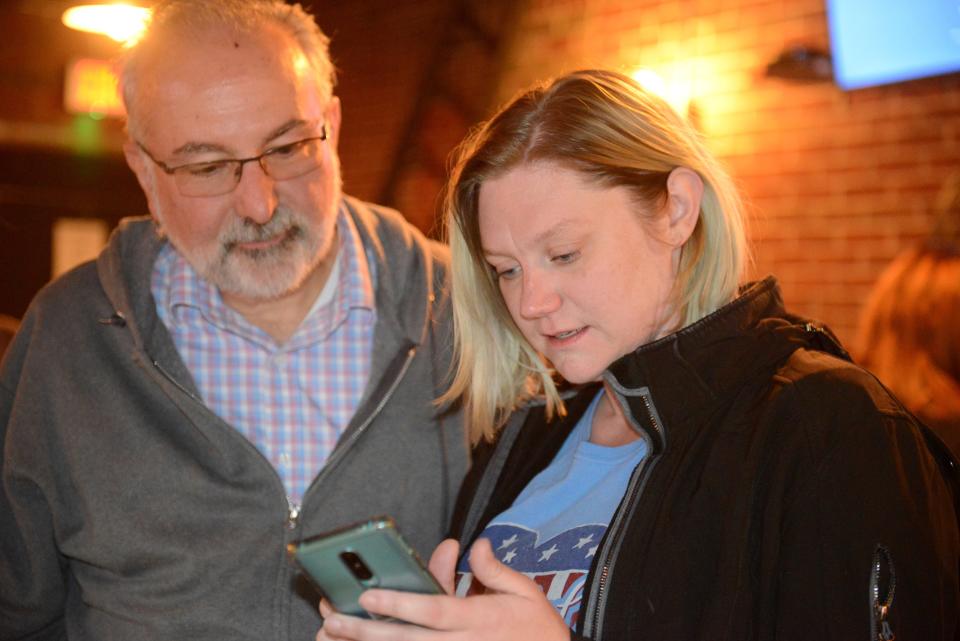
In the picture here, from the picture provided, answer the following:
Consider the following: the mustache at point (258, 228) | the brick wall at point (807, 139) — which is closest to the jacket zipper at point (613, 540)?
the mustache at point (258, 228)

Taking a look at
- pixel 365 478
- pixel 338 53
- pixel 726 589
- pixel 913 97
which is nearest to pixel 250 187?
pixel 365 478

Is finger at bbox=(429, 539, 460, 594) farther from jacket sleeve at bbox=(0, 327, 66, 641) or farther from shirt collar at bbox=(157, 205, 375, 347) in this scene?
jacket sleeve at bbox=(0, 327, 66, 641)

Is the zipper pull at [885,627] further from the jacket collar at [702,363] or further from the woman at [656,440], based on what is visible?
the jacket collar at [702,363]

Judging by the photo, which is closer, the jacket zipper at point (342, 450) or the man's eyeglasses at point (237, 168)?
the jacket zipper at point (342, 450)

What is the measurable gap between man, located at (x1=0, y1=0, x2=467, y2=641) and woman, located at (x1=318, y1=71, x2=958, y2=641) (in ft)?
1.00

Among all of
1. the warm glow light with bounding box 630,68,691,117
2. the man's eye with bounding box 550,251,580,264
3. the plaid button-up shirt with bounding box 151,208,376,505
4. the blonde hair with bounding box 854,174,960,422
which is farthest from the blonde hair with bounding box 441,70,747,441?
the warm glow light with bounding box 630,68,691,117

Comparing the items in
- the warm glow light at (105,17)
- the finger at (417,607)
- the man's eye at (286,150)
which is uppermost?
the warm glow light at (105,17)

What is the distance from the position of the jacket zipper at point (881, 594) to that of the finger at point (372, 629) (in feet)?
1.74

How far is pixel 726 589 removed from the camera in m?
1.30

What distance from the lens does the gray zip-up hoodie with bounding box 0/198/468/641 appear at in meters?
1.91

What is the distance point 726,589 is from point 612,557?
→ 16 centimetres

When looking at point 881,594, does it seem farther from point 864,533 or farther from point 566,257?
point 566,257

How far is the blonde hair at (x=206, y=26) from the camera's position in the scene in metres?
2.13

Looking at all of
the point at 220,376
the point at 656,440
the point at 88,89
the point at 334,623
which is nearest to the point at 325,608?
the point at 334,623
